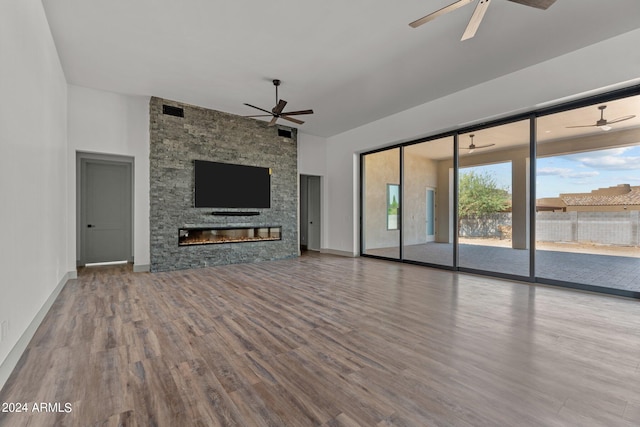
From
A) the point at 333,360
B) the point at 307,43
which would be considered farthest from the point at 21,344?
the point at 307,43

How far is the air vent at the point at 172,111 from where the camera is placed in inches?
235

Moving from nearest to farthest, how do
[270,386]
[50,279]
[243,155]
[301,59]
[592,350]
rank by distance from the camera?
[270,386]
[592,350]
[50,279]
[301,59]
[243,155]

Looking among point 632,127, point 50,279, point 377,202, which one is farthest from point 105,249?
point 632,127

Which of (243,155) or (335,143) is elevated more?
(335,143)

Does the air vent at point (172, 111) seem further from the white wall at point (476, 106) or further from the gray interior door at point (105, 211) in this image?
the white wall at point (476, 106)

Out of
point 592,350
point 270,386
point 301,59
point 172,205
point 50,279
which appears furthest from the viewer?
point 172,205

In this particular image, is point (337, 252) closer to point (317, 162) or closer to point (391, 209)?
point (391, 209)

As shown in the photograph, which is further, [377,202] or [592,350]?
[377,202]

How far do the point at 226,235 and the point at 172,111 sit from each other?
2949 mm

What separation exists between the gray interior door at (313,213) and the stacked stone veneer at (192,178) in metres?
1.35

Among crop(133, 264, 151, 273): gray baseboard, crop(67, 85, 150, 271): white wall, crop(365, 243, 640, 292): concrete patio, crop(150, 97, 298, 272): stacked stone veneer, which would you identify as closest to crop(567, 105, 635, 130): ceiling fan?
crop(365, 243, 640, 292): concrete patio

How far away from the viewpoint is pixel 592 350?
8.03 feet

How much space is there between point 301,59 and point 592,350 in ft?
15.8

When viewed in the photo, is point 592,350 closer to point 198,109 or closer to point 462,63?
point 462,63
